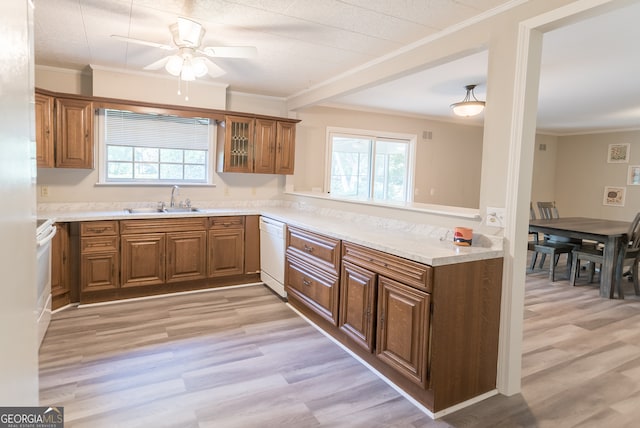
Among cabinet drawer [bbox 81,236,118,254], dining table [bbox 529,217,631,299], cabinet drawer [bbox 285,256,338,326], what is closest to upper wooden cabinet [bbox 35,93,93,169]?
cabinet drawer [bbox 81,236,118,254]

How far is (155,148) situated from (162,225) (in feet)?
3.42

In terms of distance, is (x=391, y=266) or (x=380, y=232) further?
(x=380, y=232)

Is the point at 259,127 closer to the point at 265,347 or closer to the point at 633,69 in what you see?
the point at 265,347

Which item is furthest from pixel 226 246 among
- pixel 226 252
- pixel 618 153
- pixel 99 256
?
pixel 618 153

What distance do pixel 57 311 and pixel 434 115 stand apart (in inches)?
232

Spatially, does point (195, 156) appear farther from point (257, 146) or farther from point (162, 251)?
point (162, 251)

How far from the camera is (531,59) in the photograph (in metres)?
2.19

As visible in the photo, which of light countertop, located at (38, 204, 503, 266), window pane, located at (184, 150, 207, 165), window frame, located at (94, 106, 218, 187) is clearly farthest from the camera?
window pane, located at (184, 150, 207, 165)

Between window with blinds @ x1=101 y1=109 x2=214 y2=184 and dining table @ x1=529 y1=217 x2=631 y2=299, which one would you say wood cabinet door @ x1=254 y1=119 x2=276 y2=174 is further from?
dining table @ x1=529 y1=217 x2=631 y2=299

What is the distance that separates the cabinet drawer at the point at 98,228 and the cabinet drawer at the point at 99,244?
48 millimetres

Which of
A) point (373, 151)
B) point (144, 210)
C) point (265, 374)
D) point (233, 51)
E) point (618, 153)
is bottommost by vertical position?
point (265, 374)

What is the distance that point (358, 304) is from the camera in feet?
8.79

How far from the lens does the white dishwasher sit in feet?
13.0

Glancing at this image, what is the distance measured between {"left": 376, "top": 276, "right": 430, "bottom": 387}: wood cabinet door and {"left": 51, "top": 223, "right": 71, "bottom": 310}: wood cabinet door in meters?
2.98
